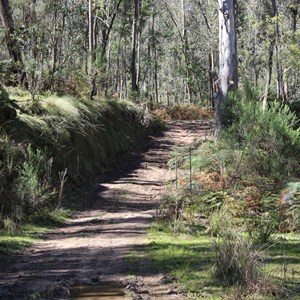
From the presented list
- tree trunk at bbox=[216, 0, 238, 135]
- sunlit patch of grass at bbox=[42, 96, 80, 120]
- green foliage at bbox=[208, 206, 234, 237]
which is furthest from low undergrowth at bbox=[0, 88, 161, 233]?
tree trunk at bbox=[216, 0, 238, 135]

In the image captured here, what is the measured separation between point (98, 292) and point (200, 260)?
1.39m

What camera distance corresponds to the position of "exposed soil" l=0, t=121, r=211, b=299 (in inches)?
191

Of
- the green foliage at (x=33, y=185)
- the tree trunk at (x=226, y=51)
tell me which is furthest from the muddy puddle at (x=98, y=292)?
the tree trunk at (x=226, y=51)

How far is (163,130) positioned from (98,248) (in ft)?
59.3

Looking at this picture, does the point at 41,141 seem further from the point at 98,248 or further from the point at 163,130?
the point at 163,130

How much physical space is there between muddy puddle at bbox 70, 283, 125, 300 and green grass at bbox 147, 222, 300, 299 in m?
0.69

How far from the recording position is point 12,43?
1310 centimetres

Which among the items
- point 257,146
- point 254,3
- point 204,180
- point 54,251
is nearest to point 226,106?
point 257,146

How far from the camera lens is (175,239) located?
262 inches

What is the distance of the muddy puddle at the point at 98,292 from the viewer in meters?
4.59

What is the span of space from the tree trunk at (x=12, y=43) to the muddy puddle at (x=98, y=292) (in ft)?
29.0

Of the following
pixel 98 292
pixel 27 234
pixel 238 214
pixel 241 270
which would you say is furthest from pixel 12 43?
pixel 241 270

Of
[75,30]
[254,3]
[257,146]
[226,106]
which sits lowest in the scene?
[257,146]

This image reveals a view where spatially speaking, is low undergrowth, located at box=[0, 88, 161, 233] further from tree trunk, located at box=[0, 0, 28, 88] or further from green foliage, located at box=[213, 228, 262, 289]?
green foliage, located at box=[213, 228, 262, 289]
